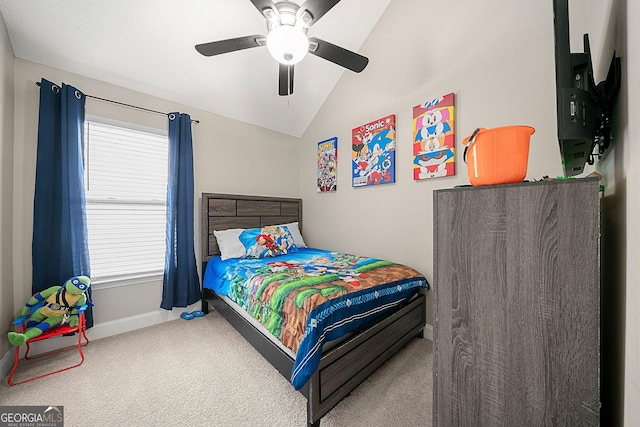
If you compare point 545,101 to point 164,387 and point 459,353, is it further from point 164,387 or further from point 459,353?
point 164,387

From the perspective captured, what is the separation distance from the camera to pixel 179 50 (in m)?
2.34

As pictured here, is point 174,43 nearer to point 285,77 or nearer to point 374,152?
point 285,77

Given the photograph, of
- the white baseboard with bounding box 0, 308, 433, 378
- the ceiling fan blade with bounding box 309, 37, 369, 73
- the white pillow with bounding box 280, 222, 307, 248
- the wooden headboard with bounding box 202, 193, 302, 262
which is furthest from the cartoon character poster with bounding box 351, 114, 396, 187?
the white baseboard with bounding box 0, 308, 433, 378

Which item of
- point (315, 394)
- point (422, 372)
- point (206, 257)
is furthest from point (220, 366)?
point (422, 372)

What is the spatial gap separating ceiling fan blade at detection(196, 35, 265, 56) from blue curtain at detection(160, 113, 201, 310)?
1.12m

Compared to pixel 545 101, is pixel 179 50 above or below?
above

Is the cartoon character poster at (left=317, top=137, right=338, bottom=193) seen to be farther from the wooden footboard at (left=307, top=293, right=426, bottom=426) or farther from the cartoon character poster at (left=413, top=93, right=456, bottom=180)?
the wooden footboard at (left=307, top=293, right=426, bottom=426)

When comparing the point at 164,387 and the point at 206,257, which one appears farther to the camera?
the point at 206,257

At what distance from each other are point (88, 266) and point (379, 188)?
9.40ft

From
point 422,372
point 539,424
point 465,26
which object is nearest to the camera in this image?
point 539,424

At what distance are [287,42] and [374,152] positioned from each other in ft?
4.83

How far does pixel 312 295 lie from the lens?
4.68 feet

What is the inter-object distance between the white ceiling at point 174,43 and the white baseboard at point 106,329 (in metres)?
2.21

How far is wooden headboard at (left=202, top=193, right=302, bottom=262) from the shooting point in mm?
2873
